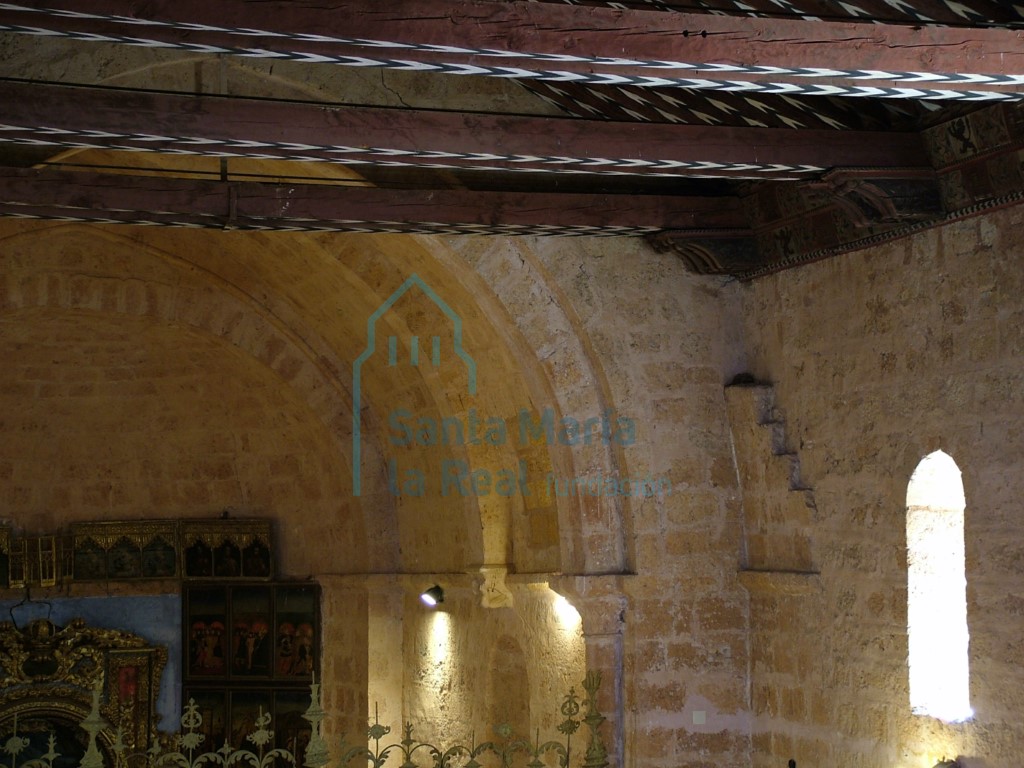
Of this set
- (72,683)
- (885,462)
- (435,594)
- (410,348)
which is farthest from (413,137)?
(72,683)

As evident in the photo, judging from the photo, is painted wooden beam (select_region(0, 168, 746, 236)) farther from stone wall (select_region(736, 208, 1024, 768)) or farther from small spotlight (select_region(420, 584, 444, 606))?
small spotlight (select_region(420, 584, 444, 606))

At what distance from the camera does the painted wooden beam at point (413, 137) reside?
20.7ft

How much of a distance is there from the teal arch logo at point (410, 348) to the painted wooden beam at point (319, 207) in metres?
1.30

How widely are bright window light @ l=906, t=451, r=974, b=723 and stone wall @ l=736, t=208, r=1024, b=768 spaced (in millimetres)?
65

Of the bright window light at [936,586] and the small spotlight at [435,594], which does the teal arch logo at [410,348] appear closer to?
the small spotlight at [435,594]

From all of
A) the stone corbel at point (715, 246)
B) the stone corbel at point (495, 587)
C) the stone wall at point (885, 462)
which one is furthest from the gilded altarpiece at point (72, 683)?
the stone corbel at point (715, 246)

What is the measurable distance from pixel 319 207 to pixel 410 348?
246 centimetres

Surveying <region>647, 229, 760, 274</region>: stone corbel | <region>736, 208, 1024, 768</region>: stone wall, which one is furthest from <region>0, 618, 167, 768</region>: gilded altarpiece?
<region>647, 229, 760, 274</region>: stone corbel

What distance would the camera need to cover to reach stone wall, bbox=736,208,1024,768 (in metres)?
6.87

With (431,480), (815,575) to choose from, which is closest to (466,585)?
(431,480)

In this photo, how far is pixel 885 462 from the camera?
780cm

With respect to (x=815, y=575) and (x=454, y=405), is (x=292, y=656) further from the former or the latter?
(x=815, y=575)

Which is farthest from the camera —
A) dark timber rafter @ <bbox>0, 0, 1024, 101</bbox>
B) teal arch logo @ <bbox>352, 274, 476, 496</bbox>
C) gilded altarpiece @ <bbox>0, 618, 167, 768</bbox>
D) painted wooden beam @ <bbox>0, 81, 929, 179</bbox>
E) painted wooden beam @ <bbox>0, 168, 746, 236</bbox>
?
gilded altarpiece @ <bbox>0, 618, 167, 768</bbox>

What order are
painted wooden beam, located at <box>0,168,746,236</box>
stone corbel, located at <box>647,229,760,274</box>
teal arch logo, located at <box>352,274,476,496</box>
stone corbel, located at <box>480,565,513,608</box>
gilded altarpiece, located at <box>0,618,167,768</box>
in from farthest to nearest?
gilded altarpiece, located at <box>0,618,167,768</box> < stone corbel, located at <box>480,565,513,608</box> < teal arch logo, located at <box>352,274,476,496</box> < stone corbel, located at <box>647,229,760,274</box> < painted wooden beam, located at <box>0,168,746,236</box>
